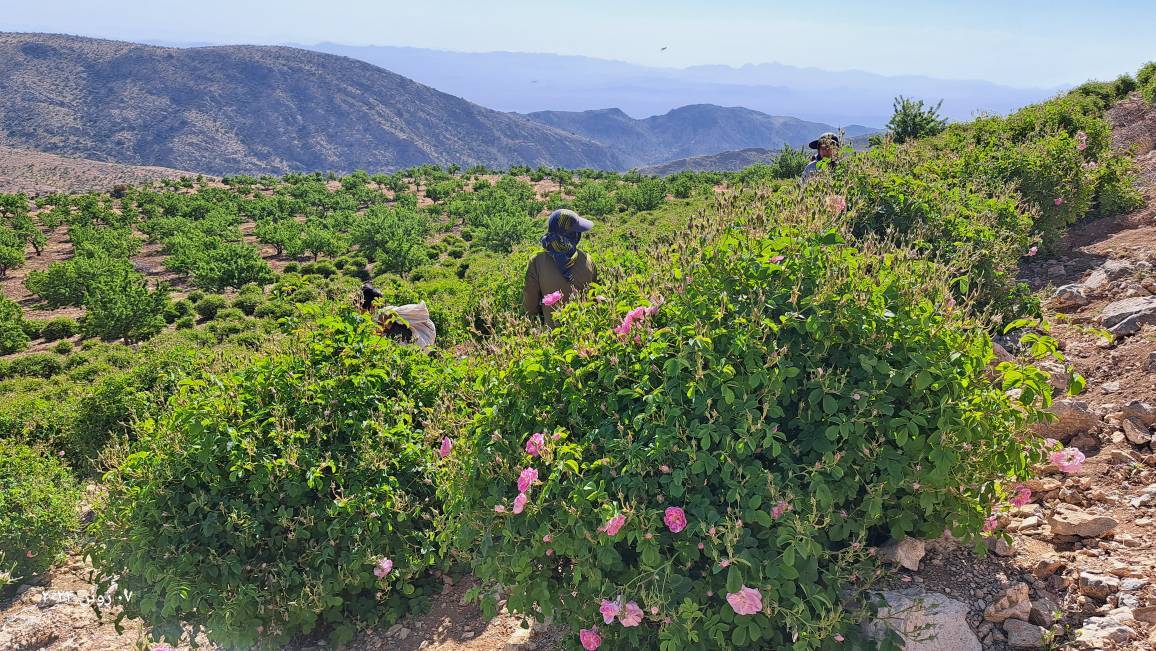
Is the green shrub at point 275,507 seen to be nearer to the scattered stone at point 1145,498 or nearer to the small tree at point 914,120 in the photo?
the scattered stone at point 1145,498

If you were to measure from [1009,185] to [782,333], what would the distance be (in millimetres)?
5884

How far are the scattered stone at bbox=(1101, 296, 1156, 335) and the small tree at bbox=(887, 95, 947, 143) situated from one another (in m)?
11.7

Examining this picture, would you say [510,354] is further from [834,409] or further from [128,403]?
[128,403]

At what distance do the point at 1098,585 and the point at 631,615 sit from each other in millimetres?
2255

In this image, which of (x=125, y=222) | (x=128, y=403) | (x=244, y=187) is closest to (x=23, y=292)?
(x=125, y=222)

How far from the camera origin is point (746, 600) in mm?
2467

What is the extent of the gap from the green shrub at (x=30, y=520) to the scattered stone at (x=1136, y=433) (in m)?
7.80


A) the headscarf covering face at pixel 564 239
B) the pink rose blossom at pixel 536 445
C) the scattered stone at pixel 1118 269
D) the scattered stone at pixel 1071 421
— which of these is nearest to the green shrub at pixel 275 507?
the pink rose blossom at pixel 536 445

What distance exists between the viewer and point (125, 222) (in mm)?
32781

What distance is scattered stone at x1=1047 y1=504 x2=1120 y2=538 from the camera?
10.8 feet

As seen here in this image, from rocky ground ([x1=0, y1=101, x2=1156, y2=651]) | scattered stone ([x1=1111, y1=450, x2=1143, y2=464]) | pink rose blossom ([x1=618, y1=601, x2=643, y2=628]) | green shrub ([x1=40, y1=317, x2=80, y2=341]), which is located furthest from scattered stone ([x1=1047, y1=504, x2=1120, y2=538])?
green shrub ([x1=40, y1=317, x2=80, y2=341])

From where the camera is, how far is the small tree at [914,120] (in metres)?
15.8

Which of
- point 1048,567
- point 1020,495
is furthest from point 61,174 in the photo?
point 1048,567

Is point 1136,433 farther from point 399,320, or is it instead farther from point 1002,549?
point 399,320
